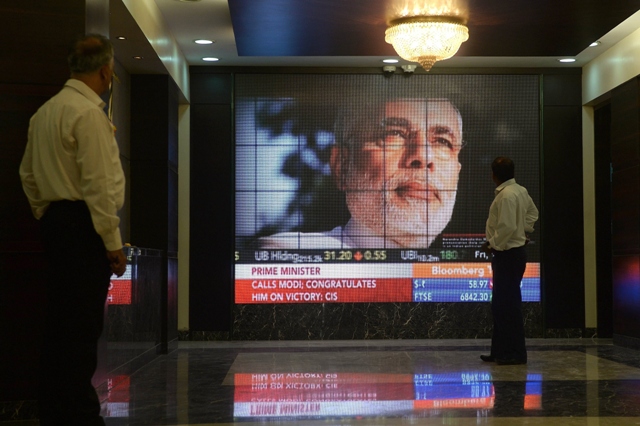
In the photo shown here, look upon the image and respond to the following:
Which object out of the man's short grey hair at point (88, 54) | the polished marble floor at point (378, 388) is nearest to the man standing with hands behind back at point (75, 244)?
the man's short grey hair at point (88, 54)

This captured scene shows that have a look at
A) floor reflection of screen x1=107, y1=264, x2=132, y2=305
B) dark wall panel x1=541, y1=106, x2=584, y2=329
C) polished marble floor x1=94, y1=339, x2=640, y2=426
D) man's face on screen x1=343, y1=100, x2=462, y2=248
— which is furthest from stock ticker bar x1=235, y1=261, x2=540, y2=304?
floor reflection of screen x1=107, y1=264, x2=132, y2=305

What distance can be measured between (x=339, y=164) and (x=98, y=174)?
240 inches

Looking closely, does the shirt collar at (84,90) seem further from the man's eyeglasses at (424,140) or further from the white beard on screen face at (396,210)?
the man's eyeglasses at (424,140)

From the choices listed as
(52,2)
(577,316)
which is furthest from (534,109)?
(52,2)

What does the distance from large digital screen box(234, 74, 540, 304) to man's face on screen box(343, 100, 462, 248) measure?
11 mm

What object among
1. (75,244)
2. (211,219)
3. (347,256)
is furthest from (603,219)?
(75,244)

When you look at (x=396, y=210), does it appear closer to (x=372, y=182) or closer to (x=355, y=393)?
(x=372, y=182)

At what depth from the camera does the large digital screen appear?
8.67m

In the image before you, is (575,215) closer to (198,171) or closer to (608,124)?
(608,124)

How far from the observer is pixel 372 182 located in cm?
875

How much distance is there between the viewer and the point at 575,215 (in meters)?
8.85

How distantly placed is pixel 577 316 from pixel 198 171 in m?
4.35

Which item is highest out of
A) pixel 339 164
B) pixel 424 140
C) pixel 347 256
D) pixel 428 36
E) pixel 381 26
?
pixel 381 26

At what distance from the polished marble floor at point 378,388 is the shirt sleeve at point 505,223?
3.02 ft
